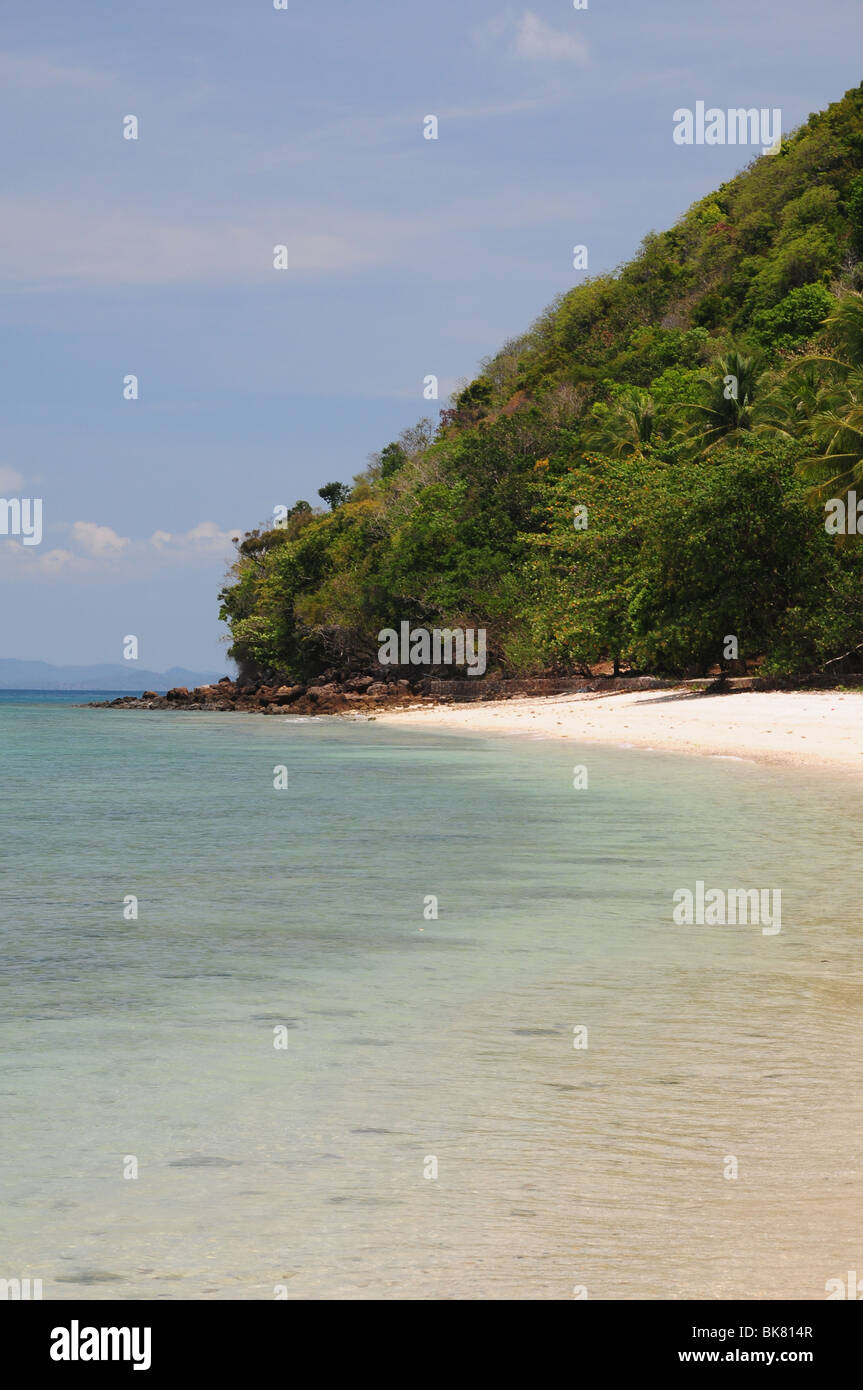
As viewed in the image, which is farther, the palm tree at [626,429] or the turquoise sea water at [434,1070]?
the palm tree at [626,429]

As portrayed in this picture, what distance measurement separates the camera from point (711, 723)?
28.4 metres

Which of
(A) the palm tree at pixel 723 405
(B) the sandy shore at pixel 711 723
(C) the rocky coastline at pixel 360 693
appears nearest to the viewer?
(B) the sandy shore at pixel 711 723

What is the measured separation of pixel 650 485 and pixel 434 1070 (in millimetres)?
38236

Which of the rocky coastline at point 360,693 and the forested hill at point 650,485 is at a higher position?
the forested hill at point 650,485

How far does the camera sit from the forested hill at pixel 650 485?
3472 cm

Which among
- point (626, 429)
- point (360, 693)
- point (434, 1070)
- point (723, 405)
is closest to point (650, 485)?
point (723, 405)

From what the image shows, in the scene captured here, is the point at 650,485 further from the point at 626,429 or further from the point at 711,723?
the point at 711,723

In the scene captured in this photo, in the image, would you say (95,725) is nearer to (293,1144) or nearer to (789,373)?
(789,373)

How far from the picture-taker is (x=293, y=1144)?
4867 mm

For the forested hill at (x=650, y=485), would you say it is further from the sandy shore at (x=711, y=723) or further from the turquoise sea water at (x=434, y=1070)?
the turquoise sea water at (x=434, y=1070)

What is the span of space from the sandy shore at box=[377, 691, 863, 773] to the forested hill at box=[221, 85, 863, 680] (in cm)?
241

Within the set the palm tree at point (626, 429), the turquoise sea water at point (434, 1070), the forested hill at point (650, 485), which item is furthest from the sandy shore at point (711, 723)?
the palm tree at point (626, 429)

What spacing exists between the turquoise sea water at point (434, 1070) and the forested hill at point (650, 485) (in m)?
21.7
